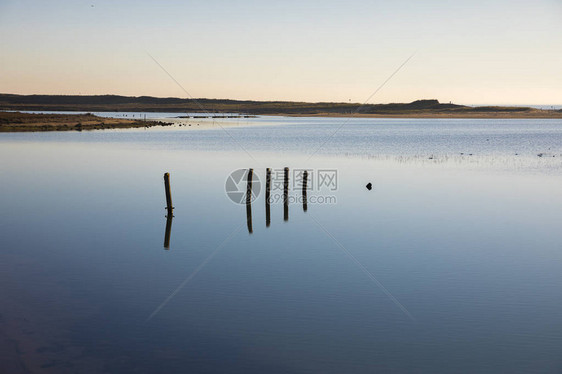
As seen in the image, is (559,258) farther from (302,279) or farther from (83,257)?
(83,257)

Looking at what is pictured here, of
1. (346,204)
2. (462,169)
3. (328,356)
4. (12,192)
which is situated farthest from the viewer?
(462,169)

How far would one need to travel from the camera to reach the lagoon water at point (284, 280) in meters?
11.5

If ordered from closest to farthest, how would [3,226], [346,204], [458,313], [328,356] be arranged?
[328,356] → [458,313] → [3,226] → [346,204]

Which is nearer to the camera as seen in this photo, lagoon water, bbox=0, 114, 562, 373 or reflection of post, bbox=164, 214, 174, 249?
lagoon water, bbox=0, 114, 562, 373

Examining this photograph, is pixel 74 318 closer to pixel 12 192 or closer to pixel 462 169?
pixel 12 192

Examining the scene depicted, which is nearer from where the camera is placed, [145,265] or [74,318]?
[74,318]

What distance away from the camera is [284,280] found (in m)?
16.6

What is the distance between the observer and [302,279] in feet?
54.5

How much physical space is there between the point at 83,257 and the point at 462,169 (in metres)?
36.2

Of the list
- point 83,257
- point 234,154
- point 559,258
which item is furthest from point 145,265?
point 234,154

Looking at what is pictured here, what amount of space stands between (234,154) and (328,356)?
5184 centimetres

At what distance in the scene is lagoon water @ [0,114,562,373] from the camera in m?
11.5

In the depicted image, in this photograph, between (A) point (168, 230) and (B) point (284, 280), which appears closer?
(B) point (284, 280)

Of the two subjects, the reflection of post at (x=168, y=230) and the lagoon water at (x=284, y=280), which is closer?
the lagoon water at (x=284, y=280)
